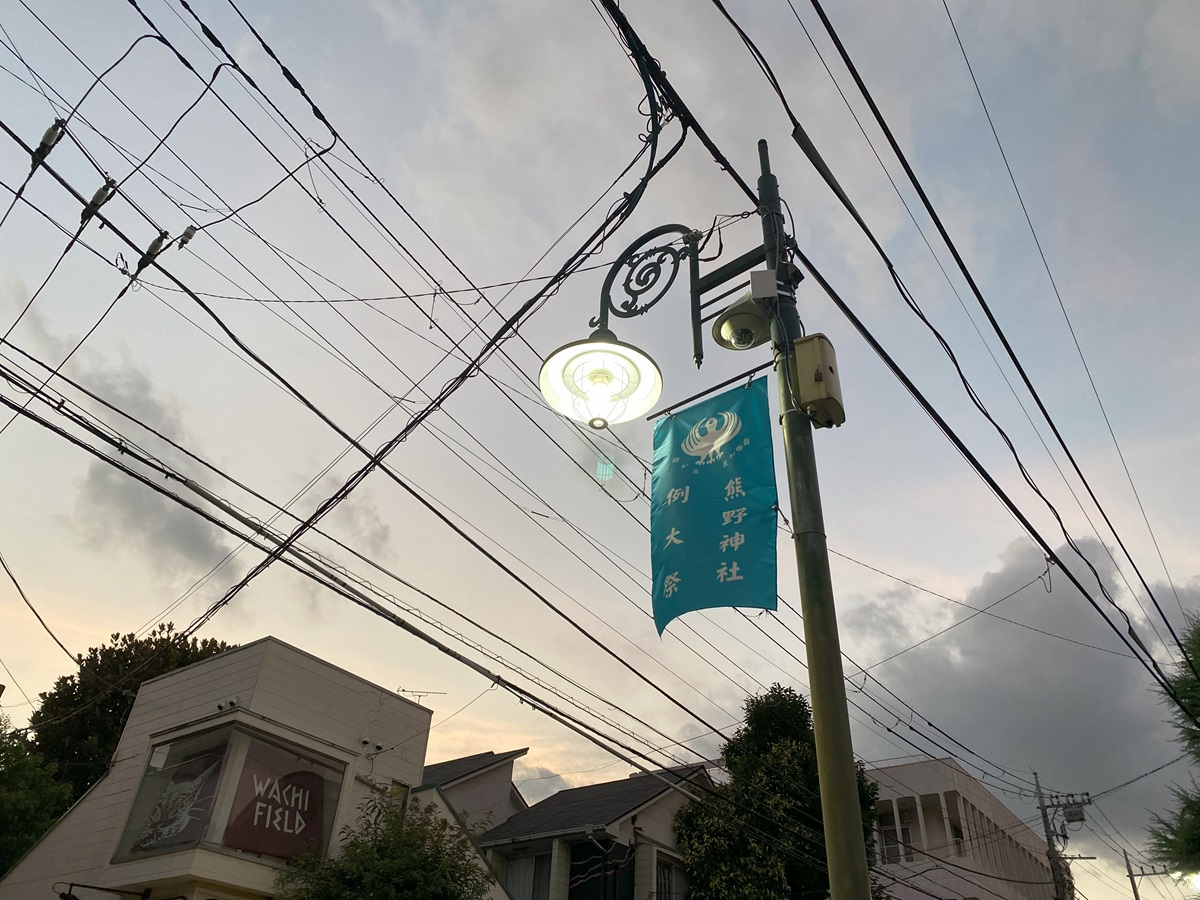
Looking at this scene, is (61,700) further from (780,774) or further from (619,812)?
(780,774)

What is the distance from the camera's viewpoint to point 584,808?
23.4 m

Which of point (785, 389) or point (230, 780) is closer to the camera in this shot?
point (785, 389)

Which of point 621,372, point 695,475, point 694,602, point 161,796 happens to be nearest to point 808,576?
point 694,602

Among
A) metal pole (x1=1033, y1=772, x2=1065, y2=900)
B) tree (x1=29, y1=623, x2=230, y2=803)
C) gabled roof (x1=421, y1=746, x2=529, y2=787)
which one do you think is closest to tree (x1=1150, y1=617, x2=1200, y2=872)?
metal pole (x1=1033, y1=772, x2=1065, y2=900)

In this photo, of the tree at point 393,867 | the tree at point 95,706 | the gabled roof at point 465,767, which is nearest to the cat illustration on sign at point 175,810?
the tree at point 393,867

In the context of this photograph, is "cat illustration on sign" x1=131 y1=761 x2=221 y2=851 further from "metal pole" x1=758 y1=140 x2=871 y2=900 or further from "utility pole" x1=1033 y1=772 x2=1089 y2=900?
"utility pole" x1=1033 y1=772 x2=1089 y2=900

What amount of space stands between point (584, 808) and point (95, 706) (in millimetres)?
20043

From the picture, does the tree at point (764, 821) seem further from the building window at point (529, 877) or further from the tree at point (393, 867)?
the tree at point (393, 867)

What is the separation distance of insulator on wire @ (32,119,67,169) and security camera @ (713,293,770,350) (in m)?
5.59

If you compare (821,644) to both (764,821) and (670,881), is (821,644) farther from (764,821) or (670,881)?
(670,881)

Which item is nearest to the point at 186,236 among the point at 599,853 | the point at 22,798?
the point at 599,853

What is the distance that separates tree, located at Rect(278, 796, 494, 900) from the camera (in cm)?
1162

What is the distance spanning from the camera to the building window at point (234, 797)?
1220cm

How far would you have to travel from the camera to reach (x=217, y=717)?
12.9 m
